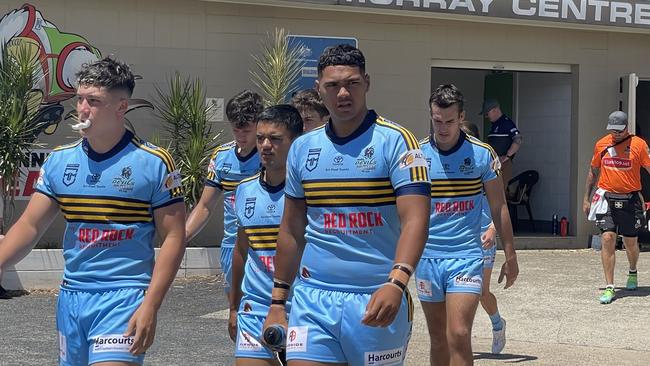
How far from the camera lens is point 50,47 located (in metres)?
14.6

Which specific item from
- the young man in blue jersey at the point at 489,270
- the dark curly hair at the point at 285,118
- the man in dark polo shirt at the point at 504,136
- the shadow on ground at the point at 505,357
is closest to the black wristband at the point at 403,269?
the dark curly hair at the point at 285,118

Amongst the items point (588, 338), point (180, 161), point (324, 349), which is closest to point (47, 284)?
point (180, 161)

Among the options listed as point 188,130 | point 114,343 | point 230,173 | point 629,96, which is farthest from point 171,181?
point 629,96

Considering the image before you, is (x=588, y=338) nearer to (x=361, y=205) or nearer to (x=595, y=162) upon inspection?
(x=595, y=162)

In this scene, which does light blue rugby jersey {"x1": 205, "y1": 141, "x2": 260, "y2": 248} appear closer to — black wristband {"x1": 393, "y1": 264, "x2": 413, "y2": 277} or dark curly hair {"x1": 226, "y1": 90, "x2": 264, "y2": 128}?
dark curly hair {"x1": 226, "y1": 90, "x2": 264, "y2": 128}

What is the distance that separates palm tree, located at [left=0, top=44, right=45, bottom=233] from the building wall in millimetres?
1018

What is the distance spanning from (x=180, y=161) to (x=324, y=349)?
10018mm

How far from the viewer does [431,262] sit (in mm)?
7363

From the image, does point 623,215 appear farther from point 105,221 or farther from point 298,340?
point 105,221

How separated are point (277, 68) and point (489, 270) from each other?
22.6ft

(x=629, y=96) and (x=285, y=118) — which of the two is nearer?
(x=285, y=118)

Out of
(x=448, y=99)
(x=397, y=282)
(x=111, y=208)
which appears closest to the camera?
(x=397, y=282)

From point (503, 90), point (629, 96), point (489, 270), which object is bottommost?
point (489, 270)

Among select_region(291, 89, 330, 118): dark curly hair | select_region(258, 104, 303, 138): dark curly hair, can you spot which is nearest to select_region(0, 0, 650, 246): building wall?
select_region(291, 89, 330, 118): dark curly hair
